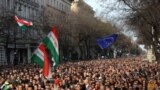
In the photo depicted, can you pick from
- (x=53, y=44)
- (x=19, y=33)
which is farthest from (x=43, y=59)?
(x=19, y=33)

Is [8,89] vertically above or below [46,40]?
below

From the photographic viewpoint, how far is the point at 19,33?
214 ft

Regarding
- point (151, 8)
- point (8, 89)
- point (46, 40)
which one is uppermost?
point (151, 8)

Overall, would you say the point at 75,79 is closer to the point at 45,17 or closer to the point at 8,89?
the point at 8,89

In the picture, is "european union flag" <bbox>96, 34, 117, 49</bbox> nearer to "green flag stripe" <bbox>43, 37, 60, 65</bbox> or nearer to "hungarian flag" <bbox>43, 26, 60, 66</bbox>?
"green flag stripe" <bbox>43, 37, 60, 65</bbox>

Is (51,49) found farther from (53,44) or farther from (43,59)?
(43,59)

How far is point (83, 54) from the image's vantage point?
103 meters

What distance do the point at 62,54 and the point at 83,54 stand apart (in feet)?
51.6

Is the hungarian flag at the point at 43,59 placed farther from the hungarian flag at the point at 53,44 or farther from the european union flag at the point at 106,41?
the european union flag at the point at 106,41

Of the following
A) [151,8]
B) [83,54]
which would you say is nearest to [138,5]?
[151,8]

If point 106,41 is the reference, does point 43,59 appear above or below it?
below

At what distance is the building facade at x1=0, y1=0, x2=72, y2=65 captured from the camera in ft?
185

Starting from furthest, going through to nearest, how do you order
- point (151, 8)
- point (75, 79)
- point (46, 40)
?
point (151, 8), point (75, 79), point (46, 40)

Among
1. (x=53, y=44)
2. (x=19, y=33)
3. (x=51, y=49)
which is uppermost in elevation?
(x=19, y=33)
